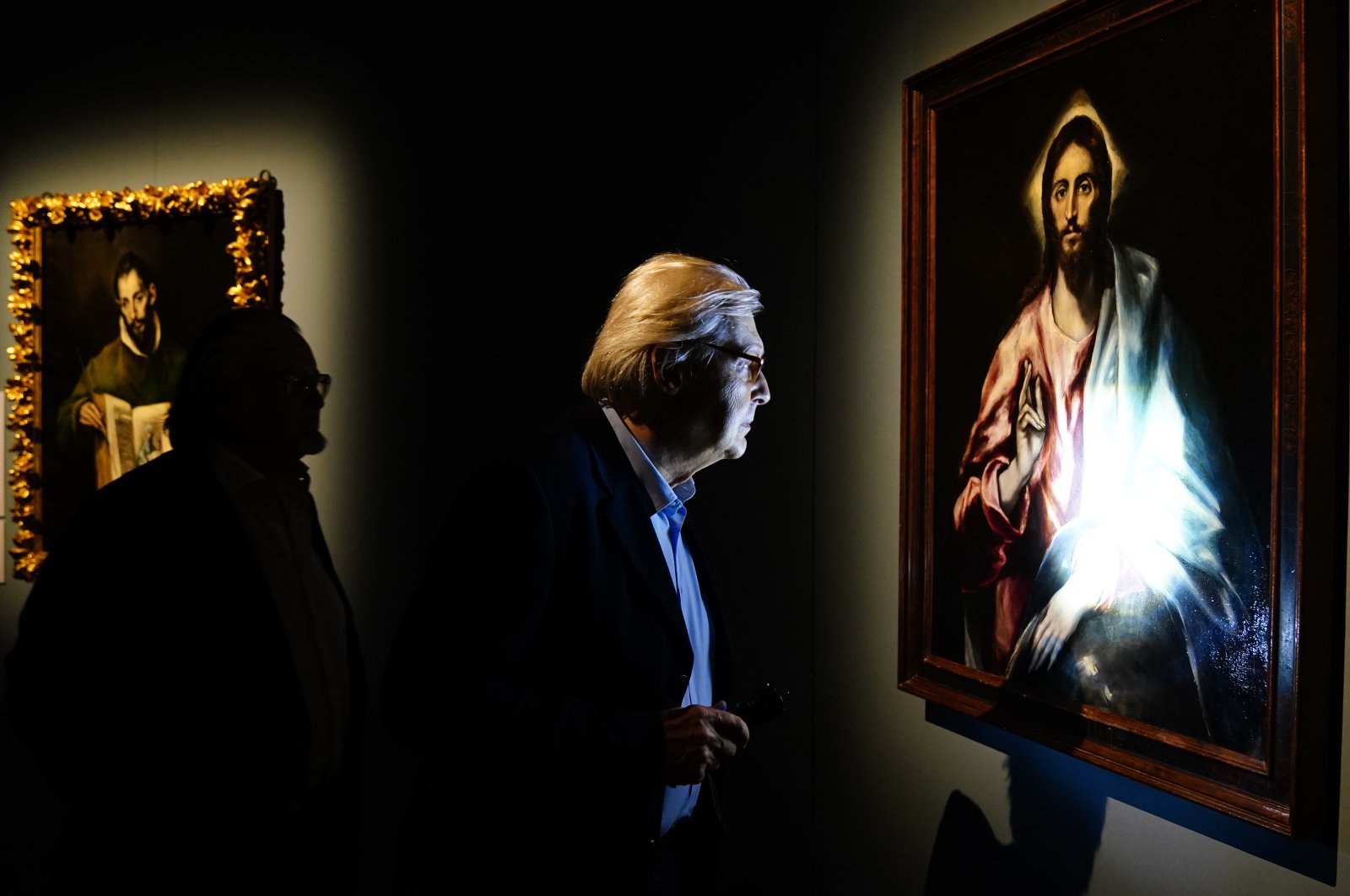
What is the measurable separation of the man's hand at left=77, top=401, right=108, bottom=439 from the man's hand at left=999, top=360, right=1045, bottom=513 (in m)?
3.25

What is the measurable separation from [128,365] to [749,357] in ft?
8.61

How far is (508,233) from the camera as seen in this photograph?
3.31 meters

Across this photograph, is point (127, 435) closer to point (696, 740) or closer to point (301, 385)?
point (301, 385)

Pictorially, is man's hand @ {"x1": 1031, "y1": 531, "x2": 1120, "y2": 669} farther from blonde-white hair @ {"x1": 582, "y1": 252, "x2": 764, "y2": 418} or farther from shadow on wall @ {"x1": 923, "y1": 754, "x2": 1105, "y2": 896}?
blonde-white hair @ {"x1": 582, "y1": 252, "x2": 764, "y2": 418}

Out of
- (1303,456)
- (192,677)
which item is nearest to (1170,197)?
(1303,456)

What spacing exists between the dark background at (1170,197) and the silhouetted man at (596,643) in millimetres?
556

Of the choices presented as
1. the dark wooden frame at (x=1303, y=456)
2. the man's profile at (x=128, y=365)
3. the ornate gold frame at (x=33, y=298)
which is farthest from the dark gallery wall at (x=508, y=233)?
the dark wooden frame at (x=1303, y=456)

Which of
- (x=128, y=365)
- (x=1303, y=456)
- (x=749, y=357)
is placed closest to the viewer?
(x=1303, y=456)

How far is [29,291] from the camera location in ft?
12.4

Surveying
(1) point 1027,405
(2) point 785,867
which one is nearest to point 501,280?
(1) point 1027,405

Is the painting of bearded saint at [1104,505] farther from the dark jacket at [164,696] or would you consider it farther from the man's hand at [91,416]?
the man's hand at [91,416]

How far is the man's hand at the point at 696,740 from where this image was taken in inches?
74.0

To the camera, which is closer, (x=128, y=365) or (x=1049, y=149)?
(x=1049, y=149)

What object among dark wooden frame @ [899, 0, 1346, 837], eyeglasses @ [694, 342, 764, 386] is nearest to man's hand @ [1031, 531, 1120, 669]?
dark wooden frame @ [899, 0, 1346, 837]
